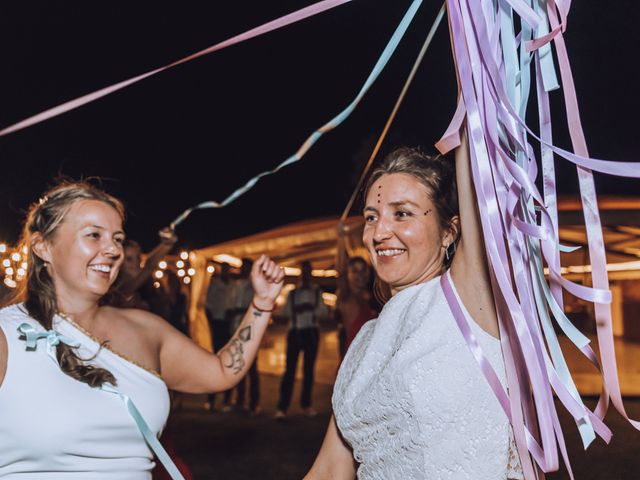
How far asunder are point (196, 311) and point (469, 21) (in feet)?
33.4

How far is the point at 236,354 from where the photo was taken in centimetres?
232

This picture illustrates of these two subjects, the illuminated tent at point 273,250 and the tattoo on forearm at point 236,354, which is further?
the illuminated tent at point 273,250

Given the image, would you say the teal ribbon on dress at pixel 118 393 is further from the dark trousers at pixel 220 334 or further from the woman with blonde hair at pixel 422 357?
the dark trousers at pixel 220 334

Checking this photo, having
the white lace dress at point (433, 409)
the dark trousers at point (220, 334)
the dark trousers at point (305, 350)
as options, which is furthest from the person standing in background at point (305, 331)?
the white lace dress at point (433, 409)

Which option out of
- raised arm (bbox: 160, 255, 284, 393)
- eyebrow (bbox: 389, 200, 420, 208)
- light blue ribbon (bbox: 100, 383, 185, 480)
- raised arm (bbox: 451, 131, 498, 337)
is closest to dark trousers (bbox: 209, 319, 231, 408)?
raised arm (bbox: 160, 255, 284, 393)

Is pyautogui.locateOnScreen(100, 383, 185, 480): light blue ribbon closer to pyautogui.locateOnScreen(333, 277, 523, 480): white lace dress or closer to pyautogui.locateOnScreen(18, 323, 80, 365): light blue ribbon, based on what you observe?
pyautogui.locateOnScreen(18, 323, 80, 365): light blue ribbon

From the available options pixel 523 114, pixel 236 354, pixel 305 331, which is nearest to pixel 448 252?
pixel 523 114

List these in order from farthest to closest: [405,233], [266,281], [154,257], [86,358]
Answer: [154,257] < [266,281] < [86,358] < [405,233]

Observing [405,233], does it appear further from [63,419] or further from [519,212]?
[63,419]

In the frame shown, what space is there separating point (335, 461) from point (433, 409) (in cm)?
53

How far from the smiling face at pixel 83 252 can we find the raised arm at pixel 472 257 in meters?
1.20

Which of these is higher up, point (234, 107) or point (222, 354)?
point (234, 107)

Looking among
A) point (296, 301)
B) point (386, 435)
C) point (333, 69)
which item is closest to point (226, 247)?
point (296, 301)

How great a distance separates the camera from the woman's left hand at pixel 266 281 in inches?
90.0
